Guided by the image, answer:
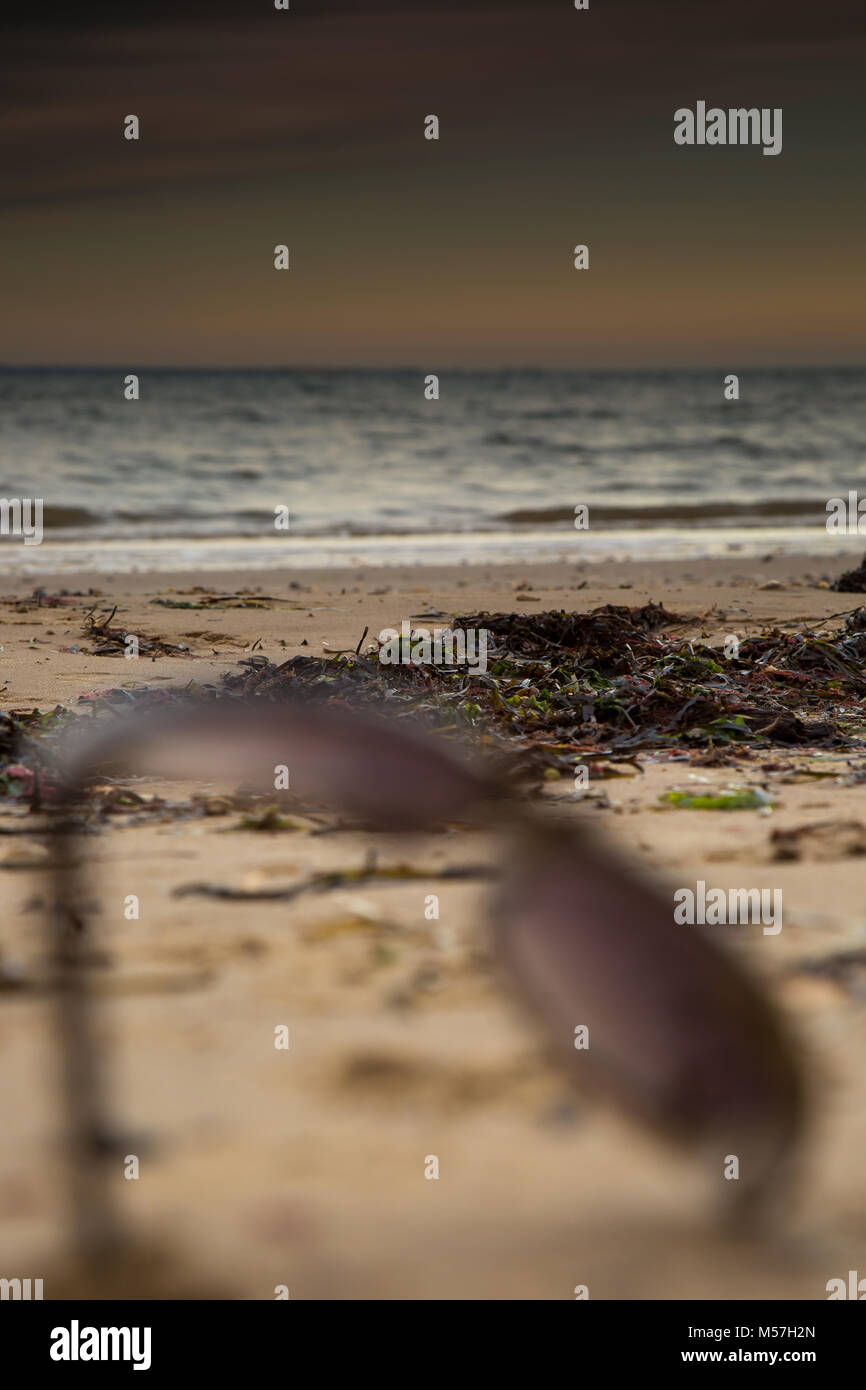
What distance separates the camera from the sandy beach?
1.45m

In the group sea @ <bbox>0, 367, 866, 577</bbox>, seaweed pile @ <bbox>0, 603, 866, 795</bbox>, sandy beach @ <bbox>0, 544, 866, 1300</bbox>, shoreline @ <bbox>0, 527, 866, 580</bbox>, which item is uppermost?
sea @ <bbox>0, 367, 866, 577</bbox>

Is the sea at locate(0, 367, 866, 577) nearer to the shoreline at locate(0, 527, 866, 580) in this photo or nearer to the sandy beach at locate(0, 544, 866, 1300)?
the shoreline at locate(0, 527, 866, 580)

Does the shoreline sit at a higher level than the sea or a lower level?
lower

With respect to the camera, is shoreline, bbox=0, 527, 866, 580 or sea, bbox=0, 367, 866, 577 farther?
sea, bbox=0, 367, 866, 577

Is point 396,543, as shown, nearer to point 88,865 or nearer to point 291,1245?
point 88,865

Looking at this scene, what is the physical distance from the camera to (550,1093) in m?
1.78

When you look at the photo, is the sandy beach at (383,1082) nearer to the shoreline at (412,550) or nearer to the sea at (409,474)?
the shoreline at (412,550)

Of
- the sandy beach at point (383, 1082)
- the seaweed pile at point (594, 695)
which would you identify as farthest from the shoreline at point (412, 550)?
the sandy beach at point (383, 1082)

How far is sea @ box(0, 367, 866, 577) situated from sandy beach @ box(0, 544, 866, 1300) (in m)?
9.82

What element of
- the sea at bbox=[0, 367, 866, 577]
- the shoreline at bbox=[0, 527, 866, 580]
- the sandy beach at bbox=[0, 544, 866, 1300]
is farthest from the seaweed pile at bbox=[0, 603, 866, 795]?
the sea at bbox=[0, 367, 866, 577]

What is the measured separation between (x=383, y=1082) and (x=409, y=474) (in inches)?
1065

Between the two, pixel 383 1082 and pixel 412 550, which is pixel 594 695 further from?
pixel 412 550

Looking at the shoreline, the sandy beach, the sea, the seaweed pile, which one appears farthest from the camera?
the sea
